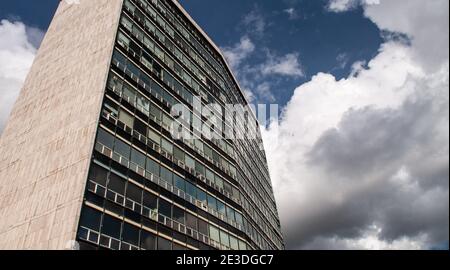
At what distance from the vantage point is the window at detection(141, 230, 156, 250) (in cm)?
2341

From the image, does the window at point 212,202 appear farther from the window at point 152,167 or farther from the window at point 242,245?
the window at point 152,167

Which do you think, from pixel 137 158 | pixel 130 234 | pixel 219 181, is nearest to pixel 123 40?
pixel 137 158

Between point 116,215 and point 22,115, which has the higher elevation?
point 22,115

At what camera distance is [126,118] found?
93.5 ft

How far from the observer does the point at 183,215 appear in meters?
28.4

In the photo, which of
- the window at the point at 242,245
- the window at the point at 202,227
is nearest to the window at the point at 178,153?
the window at the point at 202,227

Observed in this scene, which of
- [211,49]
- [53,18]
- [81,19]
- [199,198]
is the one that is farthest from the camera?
[211,49]

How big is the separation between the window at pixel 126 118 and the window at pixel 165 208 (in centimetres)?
677

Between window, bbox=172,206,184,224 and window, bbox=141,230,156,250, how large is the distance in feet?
10.4

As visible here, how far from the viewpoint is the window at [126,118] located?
91.9ft

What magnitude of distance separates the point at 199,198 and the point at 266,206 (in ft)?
76.1

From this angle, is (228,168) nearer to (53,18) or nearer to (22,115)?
(22,115)
